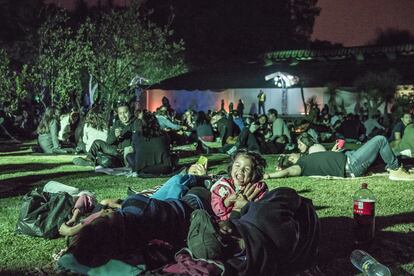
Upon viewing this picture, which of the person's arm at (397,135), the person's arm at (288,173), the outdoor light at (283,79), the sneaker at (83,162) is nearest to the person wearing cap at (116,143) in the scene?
the sneaker at (83,162)

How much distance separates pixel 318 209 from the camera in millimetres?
7938

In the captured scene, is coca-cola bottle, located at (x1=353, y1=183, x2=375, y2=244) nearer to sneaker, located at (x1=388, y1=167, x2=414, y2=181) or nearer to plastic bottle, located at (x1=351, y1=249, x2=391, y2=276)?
plastic bottle, located at (x1=351, y1=249, x2=391, y2=276)

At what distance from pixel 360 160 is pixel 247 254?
691 cm

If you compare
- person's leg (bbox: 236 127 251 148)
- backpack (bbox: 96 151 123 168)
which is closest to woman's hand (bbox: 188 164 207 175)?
backpack (bbox: 96 151 123 168)

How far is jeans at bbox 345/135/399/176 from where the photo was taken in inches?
429

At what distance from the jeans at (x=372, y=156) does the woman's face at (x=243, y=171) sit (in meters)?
5.80

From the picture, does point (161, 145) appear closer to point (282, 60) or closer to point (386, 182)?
point (386, 182)

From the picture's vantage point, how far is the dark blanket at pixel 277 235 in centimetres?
457

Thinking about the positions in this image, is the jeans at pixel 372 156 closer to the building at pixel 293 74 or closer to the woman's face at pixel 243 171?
the woman's face at pixel 243 171

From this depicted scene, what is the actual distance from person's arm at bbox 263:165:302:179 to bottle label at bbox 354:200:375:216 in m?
5.08

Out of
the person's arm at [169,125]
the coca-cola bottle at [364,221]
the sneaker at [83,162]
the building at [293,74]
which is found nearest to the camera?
the coca-cola bottle at [364,221]

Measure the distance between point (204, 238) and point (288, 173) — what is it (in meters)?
6.88

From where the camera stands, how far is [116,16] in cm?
2531

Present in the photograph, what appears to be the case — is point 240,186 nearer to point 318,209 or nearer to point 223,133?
point 318,209
